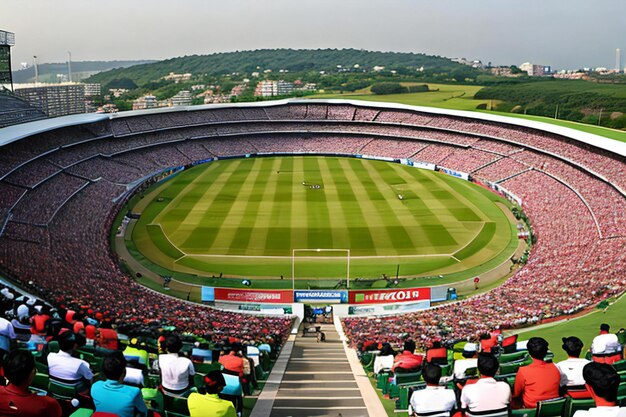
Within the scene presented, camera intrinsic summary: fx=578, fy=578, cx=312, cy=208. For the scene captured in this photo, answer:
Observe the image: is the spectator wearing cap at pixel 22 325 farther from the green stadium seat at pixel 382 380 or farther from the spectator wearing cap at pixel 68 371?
the green stadium seat at pixel 382 380

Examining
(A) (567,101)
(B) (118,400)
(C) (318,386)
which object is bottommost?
(C) (318,386)

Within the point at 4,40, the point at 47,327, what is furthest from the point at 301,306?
the point at 4,40

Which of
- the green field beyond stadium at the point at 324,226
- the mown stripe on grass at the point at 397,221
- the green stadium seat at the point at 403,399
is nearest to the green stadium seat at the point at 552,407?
the green stadium seat at the point at 403,399

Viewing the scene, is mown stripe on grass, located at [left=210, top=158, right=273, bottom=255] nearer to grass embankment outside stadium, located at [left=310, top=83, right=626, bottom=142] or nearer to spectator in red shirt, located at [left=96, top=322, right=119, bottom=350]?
spectator in red shirt, located at [left=96, top=322, right=119, bottom=350]

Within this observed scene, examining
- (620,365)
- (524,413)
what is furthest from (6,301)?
(620,365)

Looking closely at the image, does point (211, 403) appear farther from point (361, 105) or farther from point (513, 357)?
point (361, 105)

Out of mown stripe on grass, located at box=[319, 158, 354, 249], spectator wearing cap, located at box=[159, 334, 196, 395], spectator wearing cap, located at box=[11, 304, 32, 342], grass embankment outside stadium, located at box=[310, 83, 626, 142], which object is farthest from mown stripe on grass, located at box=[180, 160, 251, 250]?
grass embankment outside stadium, located at box=[310, 83, 626, 142]

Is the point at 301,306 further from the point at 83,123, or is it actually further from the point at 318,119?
the point at 318,119
